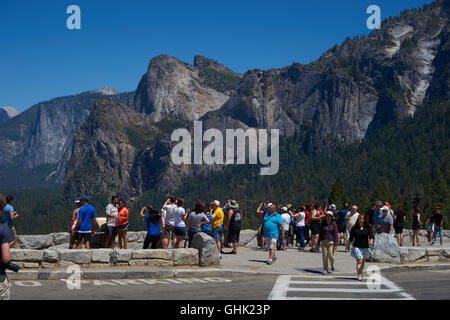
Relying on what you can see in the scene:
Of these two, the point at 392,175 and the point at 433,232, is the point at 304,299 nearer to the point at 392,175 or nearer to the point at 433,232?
the point at 433,232

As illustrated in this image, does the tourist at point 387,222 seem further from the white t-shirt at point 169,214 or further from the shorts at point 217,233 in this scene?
the white t-shirt at point 169,214

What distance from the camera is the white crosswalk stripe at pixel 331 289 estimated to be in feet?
39.0

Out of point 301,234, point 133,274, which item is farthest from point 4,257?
point 301,234

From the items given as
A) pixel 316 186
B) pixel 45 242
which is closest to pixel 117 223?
pixel 45 242

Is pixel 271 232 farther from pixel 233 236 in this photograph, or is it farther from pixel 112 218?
pixel 112 218

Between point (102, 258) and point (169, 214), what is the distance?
338 cm

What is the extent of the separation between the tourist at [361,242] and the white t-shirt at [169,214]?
5726mm

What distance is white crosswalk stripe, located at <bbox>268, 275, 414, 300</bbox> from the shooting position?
1190cm

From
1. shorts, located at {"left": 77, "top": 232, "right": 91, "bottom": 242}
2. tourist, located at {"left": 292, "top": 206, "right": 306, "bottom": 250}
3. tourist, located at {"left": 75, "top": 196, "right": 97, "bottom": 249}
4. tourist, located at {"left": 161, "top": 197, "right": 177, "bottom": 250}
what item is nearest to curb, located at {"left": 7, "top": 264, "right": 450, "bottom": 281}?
tourist, located at {"left": 75, "top": 196, "right": 97, "bottom": 249}

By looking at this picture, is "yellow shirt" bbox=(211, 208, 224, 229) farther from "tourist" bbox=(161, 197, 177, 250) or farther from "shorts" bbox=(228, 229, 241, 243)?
"shorts" bbox=(228, 229, 241, 243)

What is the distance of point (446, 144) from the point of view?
5778 inches
